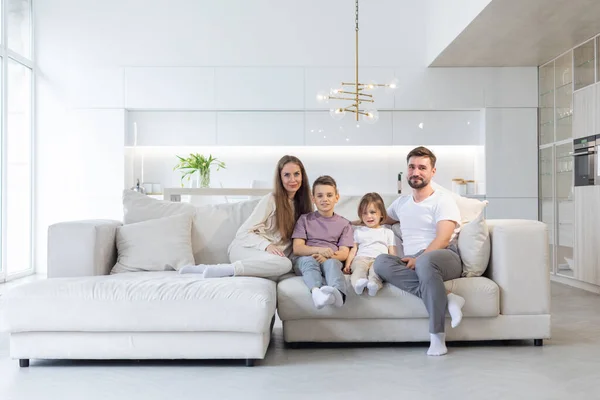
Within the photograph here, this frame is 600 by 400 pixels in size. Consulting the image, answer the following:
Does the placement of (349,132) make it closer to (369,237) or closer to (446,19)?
(446,19)

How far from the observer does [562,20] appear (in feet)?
18.8

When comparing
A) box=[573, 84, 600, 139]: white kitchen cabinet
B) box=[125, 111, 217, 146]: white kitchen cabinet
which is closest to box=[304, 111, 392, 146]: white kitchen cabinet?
box=[125, 111, 217, 146]: white kitchen cabinet

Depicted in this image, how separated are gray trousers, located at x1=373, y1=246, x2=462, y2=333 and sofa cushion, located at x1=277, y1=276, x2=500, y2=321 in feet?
0.21

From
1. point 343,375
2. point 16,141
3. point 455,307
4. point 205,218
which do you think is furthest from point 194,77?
point 343,375

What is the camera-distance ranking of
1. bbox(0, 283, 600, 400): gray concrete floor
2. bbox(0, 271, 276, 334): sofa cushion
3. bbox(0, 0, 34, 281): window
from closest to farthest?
bbox(0, 283, 600, 400): gray concrete floor
bbox(0, 271, 276, 334): sofa cushion
bbox(0, 0, 34, 281): window

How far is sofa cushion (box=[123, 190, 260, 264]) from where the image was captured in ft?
13.3

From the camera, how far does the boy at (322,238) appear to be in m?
3.56

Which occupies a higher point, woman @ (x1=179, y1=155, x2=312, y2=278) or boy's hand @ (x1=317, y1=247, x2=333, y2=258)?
woman @ (x1=179, y1=155, x2=312, y2=278)

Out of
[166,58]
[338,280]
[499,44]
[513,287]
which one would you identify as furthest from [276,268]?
[166,58]

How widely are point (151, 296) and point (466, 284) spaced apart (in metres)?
1.62

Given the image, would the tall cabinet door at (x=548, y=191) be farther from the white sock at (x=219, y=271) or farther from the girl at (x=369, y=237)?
the white sock at (x=219, y=271)

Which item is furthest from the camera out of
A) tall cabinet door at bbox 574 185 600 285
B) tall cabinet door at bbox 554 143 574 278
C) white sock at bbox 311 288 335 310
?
tall cabinet door at bbox 554 143 574 278

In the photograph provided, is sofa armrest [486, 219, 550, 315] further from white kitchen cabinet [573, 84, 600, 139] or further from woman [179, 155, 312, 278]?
white kitchen cabinet [573, 84, 600, 139]

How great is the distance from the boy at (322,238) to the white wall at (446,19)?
8.35ft
